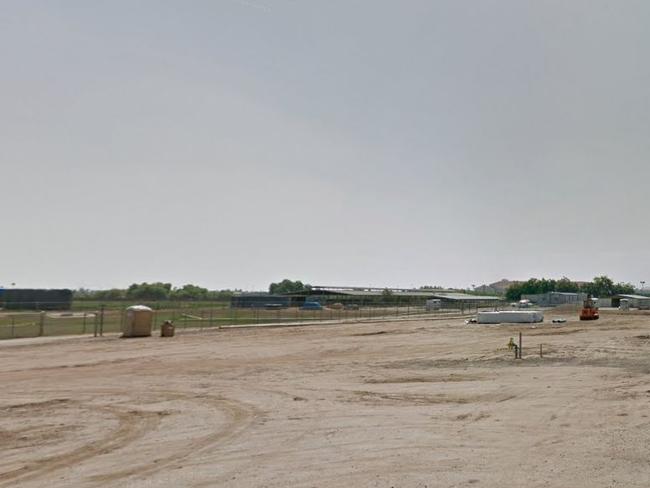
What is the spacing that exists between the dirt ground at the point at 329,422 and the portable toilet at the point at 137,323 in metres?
13.2

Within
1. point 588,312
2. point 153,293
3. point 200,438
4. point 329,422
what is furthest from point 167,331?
point 153,293

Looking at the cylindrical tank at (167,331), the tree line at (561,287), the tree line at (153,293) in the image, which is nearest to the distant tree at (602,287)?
the tree line at (561,287)

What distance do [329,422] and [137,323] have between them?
2778 centimetres

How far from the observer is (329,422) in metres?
11.8

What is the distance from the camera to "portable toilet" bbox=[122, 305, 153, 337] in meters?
36.8

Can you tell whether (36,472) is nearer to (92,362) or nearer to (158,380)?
(158,380)

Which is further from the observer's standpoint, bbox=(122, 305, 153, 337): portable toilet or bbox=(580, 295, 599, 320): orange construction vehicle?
bbox=(580, 295, 599, 320): orange construction vehicle

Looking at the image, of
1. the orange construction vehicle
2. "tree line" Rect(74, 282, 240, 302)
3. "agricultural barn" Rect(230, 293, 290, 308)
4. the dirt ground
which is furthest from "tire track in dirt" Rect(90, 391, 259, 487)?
"tree line" Rect(74, 282, 240, 302)

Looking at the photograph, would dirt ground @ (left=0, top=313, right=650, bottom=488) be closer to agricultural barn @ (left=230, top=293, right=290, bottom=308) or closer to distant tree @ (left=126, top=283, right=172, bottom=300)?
agricultural barn @ (left=230, top=293, right=290, bottom=308)

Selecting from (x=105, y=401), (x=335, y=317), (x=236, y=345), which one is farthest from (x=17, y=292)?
(x=105, y=401)

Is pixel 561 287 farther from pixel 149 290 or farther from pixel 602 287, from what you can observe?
pixel 149 290

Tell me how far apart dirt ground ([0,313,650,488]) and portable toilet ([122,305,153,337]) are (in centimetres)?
1322

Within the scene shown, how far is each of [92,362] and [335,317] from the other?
43.6 metres

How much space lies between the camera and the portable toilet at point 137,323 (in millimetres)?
36750
